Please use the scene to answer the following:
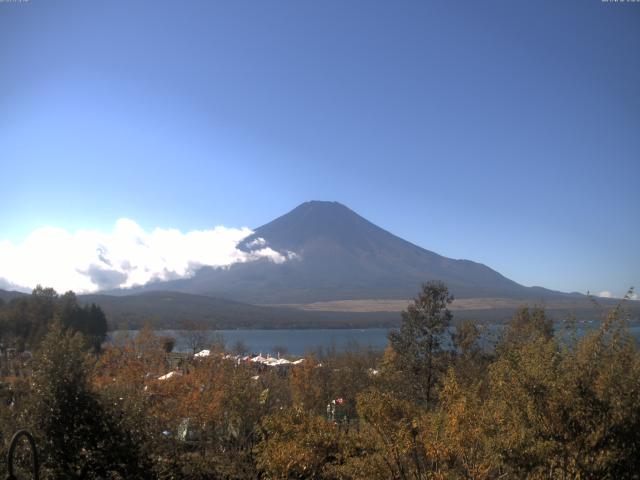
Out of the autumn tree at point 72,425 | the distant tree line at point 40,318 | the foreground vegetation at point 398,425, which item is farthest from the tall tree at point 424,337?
the distant tree line at point 40,318

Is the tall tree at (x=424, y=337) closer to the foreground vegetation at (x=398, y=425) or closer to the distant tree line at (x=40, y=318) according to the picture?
the foreground vegetation at (x=398, y=425)

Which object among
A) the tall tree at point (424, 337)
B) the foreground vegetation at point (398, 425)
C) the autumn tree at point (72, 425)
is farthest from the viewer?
the tall tree at point (424, 337)

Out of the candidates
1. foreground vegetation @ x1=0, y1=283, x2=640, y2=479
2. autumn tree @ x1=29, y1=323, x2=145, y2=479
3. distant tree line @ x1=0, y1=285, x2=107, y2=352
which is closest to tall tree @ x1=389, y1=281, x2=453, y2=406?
foreground vegetation @ x1=0, y1=283, x2=640, y2=479

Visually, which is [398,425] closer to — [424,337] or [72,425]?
[72,425]

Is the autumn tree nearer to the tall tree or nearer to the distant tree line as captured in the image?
the tall tree

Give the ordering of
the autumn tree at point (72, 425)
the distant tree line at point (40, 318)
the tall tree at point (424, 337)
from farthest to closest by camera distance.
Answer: the distant tree line at point (40, 318) → the tall tree at point (424, 337) → the autumn tree at point (72, 425)

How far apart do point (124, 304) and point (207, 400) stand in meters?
143

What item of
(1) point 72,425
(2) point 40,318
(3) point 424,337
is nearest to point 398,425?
(1) point 72,425

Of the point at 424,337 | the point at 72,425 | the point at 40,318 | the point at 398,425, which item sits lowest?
the point at 40,318

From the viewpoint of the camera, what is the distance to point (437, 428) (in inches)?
290

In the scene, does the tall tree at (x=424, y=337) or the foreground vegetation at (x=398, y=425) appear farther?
the tall tree at (x=424, y=337)

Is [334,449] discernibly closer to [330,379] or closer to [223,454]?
[223,454]

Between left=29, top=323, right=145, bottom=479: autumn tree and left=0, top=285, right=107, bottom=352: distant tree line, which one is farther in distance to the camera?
left=0, top=285, right=107, bottom=352: distant tree line

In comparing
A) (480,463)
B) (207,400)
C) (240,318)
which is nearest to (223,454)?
(207,400)
